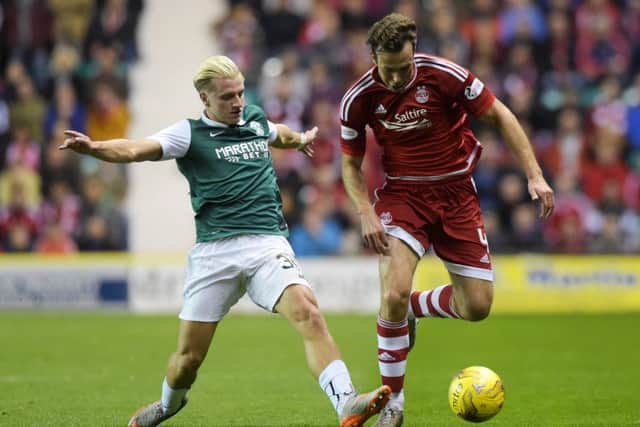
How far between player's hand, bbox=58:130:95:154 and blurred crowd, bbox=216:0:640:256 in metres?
10.4

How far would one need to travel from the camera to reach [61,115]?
18.4 m

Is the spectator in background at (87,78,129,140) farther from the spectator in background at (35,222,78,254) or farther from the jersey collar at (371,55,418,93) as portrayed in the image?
the jersey collar at (371,55,418,93)

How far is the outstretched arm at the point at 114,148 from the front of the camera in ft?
20.3

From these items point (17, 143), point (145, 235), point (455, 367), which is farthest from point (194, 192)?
point (17, 143)

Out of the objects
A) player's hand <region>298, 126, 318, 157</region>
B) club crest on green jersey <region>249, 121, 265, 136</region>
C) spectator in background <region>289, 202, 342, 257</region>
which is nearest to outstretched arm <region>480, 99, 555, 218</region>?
player's hand <region>298, 126, 318, 157</region>

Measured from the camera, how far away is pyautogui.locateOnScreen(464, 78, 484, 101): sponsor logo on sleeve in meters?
7.26

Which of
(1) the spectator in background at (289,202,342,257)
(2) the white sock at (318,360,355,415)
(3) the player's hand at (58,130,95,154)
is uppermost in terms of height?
(3) the player's hand at (58,130,95,154)

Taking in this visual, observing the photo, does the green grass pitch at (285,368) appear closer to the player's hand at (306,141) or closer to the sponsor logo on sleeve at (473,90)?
the player's hand at (306,141)

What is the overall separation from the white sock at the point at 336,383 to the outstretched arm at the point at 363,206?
3.78 feet

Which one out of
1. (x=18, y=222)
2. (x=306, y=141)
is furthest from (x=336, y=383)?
(x=18, y=222)

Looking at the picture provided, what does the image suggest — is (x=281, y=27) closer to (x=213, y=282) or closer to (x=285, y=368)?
(x=285, y=368)

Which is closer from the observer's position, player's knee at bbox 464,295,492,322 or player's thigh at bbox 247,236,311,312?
player's thigh at bbox 247,236,311,312

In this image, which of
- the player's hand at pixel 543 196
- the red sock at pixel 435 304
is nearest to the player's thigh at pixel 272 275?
the player's hand at pixel 543 196

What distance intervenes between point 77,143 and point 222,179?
1.02 m
